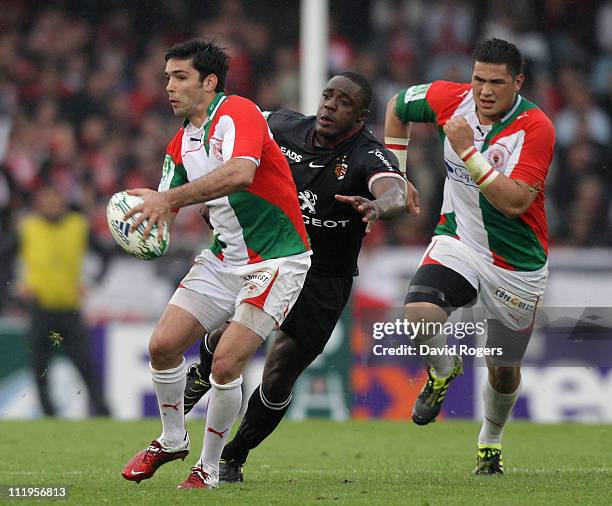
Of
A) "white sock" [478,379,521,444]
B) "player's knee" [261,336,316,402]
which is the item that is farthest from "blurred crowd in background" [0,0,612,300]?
"player's knee" [261,336,316,402]

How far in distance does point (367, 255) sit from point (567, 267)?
195cm

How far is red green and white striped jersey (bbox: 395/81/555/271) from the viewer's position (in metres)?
7.39

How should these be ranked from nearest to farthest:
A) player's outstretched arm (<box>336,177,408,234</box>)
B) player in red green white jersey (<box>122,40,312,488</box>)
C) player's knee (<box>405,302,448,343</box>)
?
player's outstretched arm (<box>336,177,408,234</box>) → player in red green white jersey (<box>122,40,312,488</box>) → player's knee (<box>405,302,448,343</box>)

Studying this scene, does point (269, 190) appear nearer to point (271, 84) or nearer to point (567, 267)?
point (567, 267)

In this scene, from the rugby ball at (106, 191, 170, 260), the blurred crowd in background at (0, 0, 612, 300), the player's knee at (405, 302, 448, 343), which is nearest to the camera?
the rugby ball at (106, 191, 170, 260)

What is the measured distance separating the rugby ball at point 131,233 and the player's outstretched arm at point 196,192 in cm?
7

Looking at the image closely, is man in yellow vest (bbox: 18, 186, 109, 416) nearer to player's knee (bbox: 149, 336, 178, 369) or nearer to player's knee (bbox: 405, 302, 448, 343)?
player's knee (bbox: 405, 302, 448, 343)

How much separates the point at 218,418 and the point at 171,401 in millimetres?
292

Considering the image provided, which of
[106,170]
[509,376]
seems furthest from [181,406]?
[106,170]

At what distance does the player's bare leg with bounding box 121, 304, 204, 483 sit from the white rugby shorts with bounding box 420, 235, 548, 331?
5.64ft

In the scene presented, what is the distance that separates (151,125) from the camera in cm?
1531

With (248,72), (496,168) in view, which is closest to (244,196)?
(496,168)

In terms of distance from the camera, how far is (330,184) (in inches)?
Result: 301

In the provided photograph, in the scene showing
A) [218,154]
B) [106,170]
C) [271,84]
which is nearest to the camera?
[218,154]
